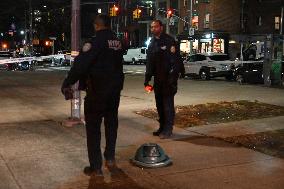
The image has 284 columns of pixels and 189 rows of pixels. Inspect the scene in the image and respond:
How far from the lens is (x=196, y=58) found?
27594 mm

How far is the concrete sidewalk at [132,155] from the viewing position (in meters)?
6.20

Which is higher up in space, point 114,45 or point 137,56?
point 114,45

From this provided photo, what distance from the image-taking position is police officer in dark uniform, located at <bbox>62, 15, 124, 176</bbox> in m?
6.18

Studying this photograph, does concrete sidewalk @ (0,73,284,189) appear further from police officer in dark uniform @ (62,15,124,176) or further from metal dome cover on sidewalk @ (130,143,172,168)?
police officer in dark uniform @ (62,15,124,176)

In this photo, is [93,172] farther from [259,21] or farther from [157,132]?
[259,21]

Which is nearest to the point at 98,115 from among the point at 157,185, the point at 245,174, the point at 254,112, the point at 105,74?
the point at 105,74

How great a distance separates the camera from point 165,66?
8703 millimetres

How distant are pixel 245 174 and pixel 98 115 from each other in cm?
198

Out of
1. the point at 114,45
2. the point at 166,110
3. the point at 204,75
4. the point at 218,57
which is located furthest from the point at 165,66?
the point at 218,57

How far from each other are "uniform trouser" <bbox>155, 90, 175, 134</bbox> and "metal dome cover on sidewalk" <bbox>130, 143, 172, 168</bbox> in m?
1.82

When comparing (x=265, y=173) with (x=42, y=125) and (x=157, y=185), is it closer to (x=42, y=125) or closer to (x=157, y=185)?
(x=157, y=185)

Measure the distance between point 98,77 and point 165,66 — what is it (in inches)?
102

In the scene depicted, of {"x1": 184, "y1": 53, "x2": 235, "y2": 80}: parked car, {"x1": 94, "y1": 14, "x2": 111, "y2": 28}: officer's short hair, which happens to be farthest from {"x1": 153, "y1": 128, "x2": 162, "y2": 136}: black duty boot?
{"x1": 184, "y1": 53, "x2": 235, "y2": 80}: parked car

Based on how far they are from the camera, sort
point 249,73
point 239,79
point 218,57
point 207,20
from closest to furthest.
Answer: point 249,73, point 239,79, point 218,57, point 207,20
